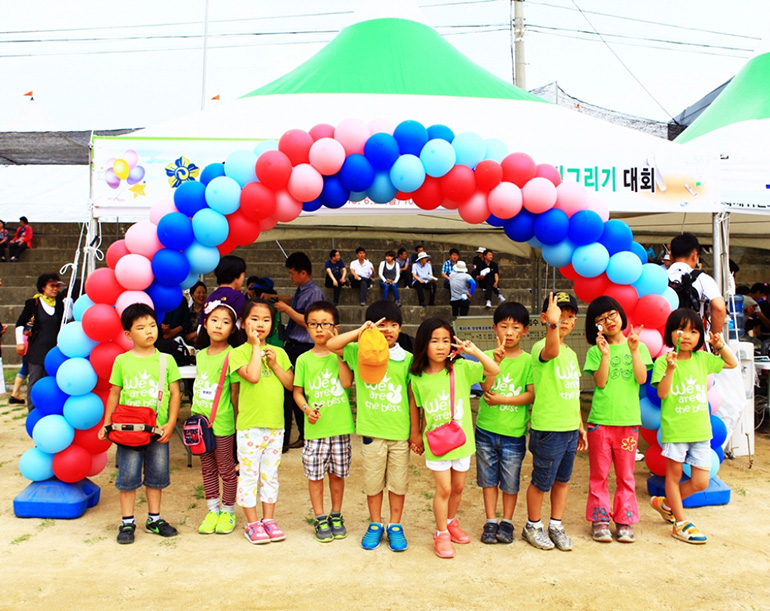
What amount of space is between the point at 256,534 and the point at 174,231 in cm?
198

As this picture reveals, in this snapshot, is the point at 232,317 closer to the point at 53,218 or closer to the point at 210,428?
the point at 210,428

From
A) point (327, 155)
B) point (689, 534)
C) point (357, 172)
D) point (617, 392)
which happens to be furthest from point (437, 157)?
point (689, 534)

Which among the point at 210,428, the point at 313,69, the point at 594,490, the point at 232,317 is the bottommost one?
the point at 594,490

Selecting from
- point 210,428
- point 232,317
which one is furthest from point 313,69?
point 210,428

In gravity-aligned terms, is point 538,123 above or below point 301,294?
above

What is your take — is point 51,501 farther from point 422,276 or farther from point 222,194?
point 422,276

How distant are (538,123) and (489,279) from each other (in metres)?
7.54

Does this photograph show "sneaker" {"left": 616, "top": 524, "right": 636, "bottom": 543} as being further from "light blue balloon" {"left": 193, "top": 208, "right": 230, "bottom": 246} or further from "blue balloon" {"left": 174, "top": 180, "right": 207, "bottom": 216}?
"blue balloon" {"left": 174, "top": 180, "right": 207, "bottom": 216}

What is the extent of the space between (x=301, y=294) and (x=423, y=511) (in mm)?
2247

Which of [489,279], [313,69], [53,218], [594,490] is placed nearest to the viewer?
[594,490]

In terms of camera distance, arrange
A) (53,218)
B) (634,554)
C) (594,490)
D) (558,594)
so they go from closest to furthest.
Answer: (558,594) → (634,554) → (594,490) → (53,218)

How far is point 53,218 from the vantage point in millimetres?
15680

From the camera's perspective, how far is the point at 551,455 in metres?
3.85

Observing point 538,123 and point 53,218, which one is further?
point 53,218
